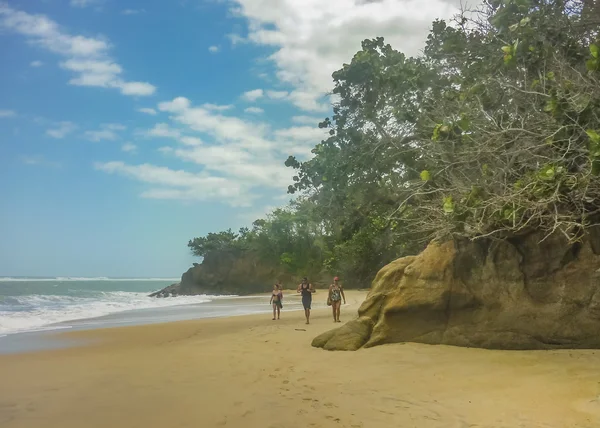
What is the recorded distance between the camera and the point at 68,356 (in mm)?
10234

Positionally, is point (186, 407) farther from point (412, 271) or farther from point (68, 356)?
point (68, 356)

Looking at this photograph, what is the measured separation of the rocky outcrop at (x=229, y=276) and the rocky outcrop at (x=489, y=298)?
126ft

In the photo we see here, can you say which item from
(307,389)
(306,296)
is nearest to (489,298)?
(307,389)

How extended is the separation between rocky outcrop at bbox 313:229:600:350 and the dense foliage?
42cm

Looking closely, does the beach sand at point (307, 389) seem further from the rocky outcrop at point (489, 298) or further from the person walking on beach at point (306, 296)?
the person walking on beach at point (306, 296)

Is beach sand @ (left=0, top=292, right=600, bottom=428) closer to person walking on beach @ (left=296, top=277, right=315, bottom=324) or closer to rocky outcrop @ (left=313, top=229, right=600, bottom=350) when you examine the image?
rocky outcrop @ (left=313, top=229, right=600, bottom=350)

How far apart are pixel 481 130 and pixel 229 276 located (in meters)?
43.9

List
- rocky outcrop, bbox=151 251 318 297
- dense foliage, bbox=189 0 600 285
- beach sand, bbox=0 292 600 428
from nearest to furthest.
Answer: beach sand, bbox=0 292 600 428, dense foliage, bbox=189 0 600 285, rocky outcrop, bbox=151 251 318 297

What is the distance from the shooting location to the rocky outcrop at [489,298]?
7.54 meters

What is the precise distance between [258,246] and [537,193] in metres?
41.9

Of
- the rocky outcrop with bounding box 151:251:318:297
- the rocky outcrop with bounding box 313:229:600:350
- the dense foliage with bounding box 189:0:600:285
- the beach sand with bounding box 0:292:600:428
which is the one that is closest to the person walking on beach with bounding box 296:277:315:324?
the dense foliage with bounding box 189:0:600:285

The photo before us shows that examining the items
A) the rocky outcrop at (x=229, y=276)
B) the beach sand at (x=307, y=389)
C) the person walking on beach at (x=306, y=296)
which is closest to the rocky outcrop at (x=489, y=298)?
the beach sand at (x=307, y=389)

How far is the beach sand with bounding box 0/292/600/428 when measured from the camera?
529 cm

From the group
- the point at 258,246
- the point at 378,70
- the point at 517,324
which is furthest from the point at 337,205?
the point at 258,246
